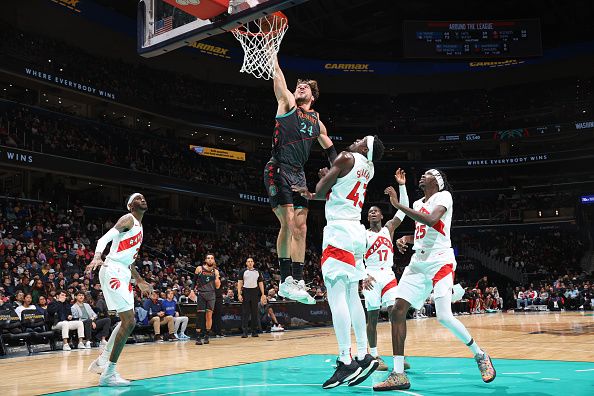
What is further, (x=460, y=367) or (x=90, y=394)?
(x=460, y=367)

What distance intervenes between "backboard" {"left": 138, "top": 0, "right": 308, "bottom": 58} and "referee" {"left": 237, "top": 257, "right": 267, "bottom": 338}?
884 centimetres

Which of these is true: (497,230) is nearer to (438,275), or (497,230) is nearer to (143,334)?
(143,334)

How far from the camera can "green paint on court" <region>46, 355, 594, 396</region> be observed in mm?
6281

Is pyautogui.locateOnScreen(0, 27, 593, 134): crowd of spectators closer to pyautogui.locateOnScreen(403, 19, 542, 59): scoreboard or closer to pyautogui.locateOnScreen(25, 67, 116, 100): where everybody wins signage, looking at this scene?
pyautogui.locateOnScreen(25, 67, 116, 100): where everybody wins signage

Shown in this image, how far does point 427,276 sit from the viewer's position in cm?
697

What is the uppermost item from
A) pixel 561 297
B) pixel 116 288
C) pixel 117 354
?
pixel 116 288

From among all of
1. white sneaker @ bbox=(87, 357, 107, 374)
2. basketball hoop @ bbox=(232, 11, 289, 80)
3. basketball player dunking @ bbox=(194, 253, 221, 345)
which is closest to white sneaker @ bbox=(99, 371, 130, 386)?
white sneaker @ bbox=(87, 357, 107, 374)

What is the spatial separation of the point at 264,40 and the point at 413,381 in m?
5.06

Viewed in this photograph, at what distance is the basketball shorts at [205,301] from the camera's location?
15.2 m

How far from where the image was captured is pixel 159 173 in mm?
29672

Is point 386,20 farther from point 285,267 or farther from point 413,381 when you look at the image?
point 413,381

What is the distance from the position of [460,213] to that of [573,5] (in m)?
14.9

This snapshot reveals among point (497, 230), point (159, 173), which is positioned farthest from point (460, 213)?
point (159, 173)

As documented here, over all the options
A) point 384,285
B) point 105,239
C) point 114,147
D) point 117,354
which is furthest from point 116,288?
point 114,147
